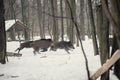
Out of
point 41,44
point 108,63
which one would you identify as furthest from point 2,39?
point 41,44

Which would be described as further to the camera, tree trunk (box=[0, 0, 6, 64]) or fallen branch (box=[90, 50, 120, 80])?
tree trunk (box=[0, 0, 6, 64])

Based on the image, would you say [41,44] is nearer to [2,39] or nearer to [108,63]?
[2,39]

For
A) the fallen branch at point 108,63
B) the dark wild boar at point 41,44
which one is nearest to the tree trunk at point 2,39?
the fallen branch at point 108,63

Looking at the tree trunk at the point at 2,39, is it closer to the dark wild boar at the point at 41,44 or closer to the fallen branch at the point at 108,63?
the fallen branch at the point at 108,63

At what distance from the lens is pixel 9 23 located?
35875 millimetres

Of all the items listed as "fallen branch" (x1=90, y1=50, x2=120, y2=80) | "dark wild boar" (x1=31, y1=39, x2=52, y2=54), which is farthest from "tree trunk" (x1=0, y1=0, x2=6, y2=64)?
"dark wild boar" (x1=31, y1=39, x2=52, y2=54)

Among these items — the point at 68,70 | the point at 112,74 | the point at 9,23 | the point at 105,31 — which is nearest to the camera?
the point at 105,31

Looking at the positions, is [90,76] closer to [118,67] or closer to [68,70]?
[118,67]

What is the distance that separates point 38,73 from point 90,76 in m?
1.88

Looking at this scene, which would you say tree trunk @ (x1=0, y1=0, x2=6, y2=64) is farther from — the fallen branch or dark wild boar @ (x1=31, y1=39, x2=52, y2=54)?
dark wild boar @ (x1=31, y1=39, x2=52, y2=54)

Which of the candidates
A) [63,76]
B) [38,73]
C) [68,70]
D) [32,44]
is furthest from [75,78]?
[32,44]

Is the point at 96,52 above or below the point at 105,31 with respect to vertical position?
below

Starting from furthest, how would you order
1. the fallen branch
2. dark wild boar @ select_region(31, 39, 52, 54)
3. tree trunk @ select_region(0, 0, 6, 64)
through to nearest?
1. dark wild boar @ select_region(31, 39, 52, 54)
2. tree trunk @ select_region(0, 0, 6, 64)
3. the fallen branch

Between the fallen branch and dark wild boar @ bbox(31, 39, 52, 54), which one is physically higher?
the fallen branch
